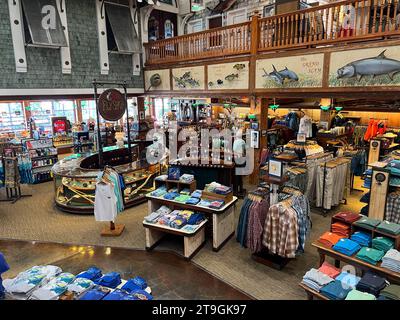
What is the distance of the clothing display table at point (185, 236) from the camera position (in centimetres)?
516

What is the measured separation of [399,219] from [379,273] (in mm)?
2401

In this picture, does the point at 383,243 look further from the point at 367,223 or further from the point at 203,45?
the point at 203,45

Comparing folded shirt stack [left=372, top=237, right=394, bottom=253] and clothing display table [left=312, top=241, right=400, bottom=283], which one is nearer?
clothing display table [left=312, top=241, right=400, bottom=283]

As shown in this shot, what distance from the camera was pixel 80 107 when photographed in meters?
15.9

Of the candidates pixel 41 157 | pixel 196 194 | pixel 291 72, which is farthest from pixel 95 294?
pixel 41 157

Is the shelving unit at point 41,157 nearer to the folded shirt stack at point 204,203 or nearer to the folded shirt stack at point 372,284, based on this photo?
the folded shirt stack at point 204,203

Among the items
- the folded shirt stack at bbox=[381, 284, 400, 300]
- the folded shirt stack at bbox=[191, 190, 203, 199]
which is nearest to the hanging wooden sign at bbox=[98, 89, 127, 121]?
the folded shirt stack at bbox=[191, 190, 203, 199]

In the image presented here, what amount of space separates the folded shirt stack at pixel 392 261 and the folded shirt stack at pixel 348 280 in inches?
12.8

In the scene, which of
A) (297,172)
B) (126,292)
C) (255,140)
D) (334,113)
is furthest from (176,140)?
(126,292)

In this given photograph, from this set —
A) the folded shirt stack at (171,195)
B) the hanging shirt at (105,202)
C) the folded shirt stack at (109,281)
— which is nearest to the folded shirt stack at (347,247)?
the folded shirt stack at (109,281)

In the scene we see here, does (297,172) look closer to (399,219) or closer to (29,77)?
(399,219)

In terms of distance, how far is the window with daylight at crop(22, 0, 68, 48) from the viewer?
986 centimetres

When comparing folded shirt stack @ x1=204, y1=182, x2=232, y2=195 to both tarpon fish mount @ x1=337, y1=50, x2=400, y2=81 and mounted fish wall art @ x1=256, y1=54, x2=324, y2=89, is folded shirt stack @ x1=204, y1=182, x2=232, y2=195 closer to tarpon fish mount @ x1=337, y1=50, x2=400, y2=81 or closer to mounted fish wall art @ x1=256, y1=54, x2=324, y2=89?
mounted fish wall art @ x1=256, y1=54, x2=324, y2=89

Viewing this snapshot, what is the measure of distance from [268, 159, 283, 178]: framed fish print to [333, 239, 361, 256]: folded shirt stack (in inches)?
49.1
